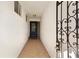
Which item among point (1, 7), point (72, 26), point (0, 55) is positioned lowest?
point (0, 55)

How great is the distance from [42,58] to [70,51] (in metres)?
1.97

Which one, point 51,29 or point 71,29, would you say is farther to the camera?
point 51,29

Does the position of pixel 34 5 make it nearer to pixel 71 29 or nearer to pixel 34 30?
pixel 71 29

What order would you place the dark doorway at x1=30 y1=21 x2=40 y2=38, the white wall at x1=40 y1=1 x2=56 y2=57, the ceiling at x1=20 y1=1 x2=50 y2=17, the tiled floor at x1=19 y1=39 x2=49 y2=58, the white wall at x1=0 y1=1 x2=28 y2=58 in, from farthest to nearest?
the dark doorway at x1=30 y1=21 x2=40 y2=38
the ceiling at x1=20 y1=1 x2=50 y2=17
the tiled floor at x1=19 y1=39 x2=49 y2=58
the white wall at x1=40 y1=1 x2=56 y2=57
the white wall at x1=0 y1=1 x2=28 y2=58

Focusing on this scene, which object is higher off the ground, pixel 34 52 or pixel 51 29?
pixel 51 29

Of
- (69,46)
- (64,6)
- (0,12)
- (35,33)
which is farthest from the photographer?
(35,33)

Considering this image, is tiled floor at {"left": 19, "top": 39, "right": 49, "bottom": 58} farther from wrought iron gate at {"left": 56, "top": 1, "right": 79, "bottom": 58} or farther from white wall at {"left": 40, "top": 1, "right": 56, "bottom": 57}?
wrought iron gate at {"left": 56, "top": 1, "right": 79, "bottom": 58}

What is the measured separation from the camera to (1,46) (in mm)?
1857

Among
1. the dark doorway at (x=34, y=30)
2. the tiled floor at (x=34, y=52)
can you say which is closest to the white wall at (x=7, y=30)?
the tiled floor at (x=34, y=52)

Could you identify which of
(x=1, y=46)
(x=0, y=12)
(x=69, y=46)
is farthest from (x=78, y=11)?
(x=1, y=46)

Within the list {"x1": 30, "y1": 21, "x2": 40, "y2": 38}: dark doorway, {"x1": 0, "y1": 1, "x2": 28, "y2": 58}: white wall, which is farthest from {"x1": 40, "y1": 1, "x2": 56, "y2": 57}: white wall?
{"x1": 30, "y1": 21, "x2": 40, "y2": 38}: dark doorway

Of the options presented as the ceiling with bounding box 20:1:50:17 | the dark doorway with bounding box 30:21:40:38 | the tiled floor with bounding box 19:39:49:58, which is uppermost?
the ceiling with bounding box 20:1:50:17

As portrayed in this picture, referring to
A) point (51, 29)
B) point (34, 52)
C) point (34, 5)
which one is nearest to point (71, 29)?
point (51, 29)

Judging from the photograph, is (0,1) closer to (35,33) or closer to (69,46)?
(69,46)
